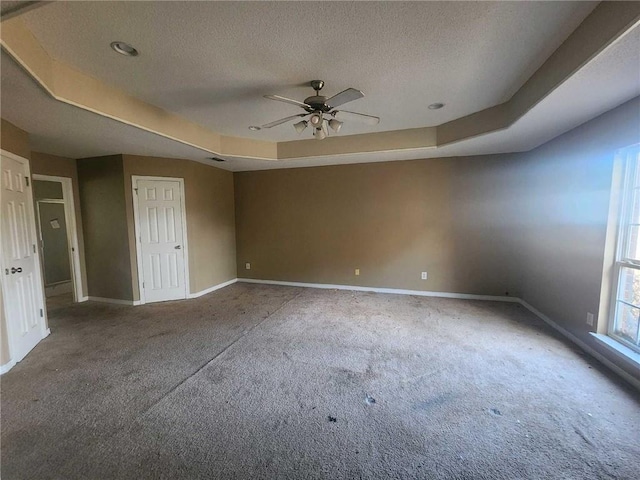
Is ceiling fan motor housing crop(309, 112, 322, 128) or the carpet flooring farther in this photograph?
ceiling fan motor housing crop(309, 112, 322, 128)

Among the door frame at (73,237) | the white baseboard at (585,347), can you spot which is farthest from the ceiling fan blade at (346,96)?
the door frame at (73,237)

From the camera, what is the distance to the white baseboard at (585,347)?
229cm

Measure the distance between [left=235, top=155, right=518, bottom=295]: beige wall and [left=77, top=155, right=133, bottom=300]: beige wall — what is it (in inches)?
82.6

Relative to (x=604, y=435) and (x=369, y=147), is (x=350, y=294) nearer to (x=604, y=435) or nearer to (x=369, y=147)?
(x=369, y=147)

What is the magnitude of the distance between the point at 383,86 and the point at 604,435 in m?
3.15

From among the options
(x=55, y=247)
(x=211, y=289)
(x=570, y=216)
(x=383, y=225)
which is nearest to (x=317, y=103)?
(x=383, y=225)

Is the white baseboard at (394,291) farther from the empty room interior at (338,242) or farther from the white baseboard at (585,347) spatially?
the white baseboard at (585,347)

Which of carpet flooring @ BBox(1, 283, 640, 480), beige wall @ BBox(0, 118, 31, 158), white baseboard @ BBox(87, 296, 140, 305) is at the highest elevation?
beige wall @ BBox(0, 118, 31, 158)

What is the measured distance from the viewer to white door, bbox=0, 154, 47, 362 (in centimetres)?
264

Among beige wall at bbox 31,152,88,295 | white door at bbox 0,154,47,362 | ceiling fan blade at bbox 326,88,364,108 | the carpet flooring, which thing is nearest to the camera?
the carpet flooring

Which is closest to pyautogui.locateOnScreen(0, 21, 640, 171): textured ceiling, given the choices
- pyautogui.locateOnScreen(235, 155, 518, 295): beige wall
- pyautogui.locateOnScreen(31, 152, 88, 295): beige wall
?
pyautogui.locateOnScreen(31, 152, 88, 295): beige wall

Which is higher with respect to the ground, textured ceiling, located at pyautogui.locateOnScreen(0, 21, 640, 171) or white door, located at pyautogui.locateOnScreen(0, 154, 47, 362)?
textured ceiling, located at pyautogui.locateOnScreen(0, 21, 640, 171)

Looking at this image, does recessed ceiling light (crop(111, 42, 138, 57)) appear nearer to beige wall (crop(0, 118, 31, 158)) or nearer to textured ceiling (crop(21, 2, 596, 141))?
textured ceiling (crop(21, 2, 596, 141))

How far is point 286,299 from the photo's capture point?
474cm
